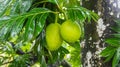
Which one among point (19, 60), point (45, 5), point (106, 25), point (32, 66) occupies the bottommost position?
point (32, 66)

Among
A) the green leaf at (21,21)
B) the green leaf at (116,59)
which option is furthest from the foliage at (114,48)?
the green leaf at (21,21)

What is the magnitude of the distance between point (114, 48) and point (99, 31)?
169mm

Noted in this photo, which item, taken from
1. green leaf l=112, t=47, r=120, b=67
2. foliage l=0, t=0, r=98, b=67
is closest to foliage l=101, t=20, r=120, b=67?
green leaf l=112, t=47, r=120, b=67

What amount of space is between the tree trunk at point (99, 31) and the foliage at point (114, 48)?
0.03 metres

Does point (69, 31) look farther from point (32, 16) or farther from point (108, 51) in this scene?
point (108, 51)

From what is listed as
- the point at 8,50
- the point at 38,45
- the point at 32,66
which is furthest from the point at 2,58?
the point at 38,45

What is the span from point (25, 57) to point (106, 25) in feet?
3.62

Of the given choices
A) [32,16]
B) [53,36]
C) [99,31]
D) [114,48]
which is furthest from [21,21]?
[114,48]

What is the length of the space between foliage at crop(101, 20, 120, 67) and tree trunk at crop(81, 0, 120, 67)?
0.03 meters

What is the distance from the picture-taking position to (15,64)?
2543mm

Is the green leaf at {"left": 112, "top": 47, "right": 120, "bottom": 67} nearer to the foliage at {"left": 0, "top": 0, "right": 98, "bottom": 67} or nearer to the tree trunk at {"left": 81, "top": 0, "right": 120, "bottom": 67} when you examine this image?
the tree trunk at {"left": 81, "top": 0, "right": 120, "bottom": 67}

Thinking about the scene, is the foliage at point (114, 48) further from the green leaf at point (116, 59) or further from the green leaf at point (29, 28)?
the green leaf at point (29, 28)

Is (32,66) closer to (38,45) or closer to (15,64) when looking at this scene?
(15,64)

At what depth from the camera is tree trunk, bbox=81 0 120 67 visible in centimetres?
164
